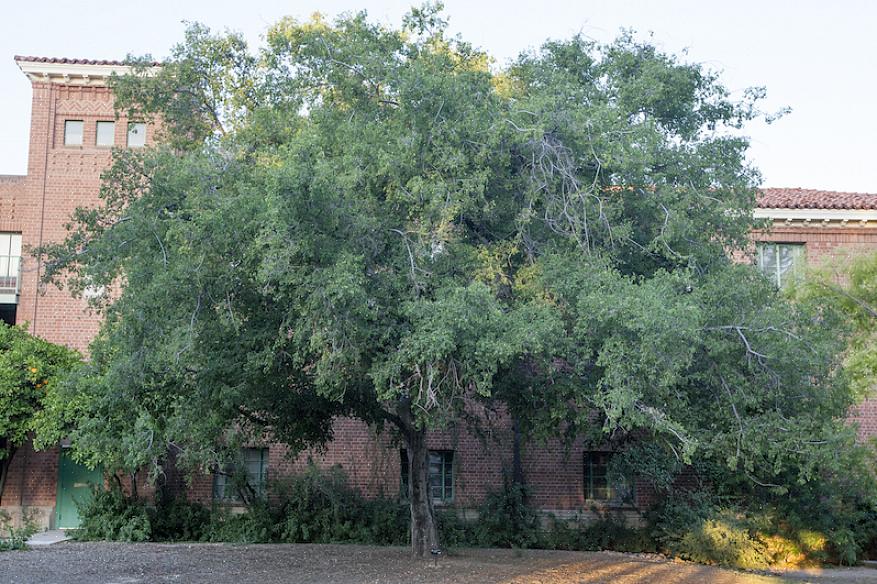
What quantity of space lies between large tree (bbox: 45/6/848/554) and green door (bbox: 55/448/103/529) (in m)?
10.3

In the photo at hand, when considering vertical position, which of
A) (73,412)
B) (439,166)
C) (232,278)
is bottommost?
(73,412)

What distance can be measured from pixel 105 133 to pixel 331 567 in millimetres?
15314

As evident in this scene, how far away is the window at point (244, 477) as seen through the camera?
79.0 ft

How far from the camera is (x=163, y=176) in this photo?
14438 millimetres

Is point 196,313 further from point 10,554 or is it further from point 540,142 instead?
point 10,554

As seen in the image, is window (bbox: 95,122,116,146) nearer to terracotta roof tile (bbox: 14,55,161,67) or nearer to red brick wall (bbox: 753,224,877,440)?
terracotta roof tile (bbox: 14,55,161,67)

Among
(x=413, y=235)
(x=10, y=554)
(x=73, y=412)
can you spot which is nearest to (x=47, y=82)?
(x=73, y=412)

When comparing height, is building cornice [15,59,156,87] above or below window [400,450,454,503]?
above

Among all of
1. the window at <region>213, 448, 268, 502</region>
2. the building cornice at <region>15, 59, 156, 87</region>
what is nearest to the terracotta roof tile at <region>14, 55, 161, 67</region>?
the building cornice at <region>15, 59, 156, 87</region>

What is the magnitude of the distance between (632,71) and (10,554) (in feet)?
49.0

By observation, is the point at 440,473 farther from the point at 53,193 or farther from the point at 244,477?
the point at 53,193

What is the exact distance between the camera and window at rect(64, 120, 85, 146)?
26500 mm

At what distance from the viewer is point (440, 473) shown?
2523 centimetres

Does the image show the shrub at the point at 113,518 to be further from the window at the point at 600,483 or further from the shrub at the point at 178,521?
the window at the point at 600,483
